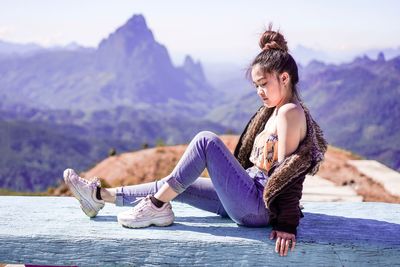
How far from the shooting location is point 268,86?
3.06 metres

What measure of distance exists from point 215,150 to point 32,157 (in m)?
178

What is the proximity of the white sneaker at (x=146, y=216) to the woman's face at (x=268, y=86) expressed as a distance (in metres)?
0.98

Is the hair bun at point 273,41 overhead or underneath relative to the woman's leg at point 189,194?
overhead

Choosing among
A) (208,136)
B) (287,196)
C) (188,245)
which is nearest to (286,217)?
(287,196)

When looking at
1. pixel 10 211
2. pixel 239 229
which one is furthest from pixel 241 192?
pixel 10 211

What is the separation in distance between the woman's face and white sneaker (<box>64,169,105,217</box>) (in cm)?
134

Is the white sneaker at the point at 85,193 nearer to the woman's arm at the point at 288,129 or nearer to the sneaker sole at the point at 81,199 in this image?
the sneaker sole at the point at 81,199

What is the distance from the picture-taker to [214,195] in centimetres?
342

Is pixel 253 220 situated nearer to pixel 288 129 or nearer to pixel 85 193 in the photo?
pixel 288 129

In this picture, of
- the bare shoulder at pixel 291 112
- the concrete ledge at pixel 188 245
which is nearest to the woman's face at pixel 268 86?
the bare shoulder at pixel 291 112

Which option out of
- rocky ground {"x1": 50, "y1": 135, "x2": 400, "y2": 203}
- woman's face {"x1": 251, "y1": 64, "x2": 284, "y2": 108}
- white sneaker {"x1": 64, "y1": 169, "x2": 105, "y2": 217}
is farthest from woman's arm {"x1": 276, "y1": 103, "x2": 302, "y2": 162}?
rocky ground {"x1": 50, "y1": 135, "x2": 400, "y2": 203}

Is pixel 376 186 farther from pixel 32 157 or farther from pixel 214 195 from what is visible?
pixel 32 157

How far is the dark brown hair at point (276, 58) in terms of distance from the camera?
3.01 meters

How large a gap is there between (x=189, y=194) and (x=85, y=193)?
0.73 metres
